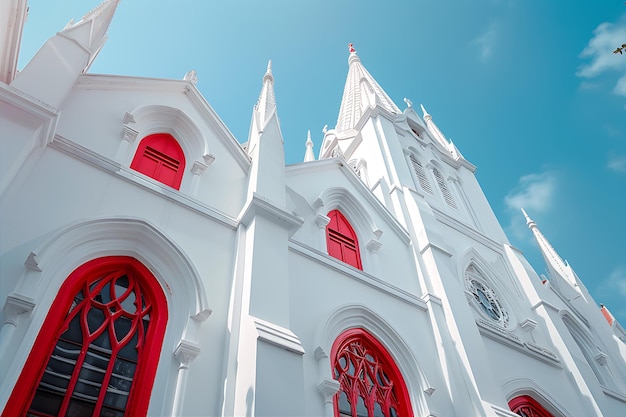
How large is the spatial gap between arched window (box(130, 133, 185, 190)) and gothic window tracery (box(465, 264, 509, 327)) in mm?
8268

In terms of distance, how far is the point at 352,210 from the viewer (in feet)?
38.5

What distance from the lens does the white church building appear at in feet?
18.4

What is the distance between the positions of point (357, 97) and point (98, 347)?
20.2 m

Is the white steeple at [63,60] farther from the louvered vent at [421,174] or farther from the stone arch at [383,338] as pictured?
the louvered vent at [421,174]

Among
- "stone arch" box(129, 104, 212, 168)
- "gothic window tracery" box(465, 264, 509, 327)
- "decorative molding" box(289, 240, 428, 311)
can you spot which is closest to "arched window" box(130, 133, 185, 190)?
"stone arch" box(129, 104, 212, 168)

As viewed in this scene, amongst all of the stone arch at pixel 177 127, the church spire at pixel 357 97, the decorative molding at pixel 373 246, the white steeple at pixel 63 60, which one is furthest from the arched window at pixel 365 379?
the church spire at pixel 357 97

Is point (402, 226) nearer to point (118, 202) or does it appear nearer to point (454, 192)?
point (454, 192)

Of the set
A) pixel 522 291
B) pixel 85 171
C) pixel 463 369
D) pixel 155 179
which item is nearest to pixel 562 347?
pixel 522 291

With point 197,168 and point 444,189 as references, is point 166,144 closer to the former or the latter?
point 197,168

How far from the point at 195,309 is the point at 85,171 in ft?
9.26

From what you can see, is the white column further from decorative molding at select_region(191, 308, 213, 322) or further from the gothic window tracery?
the gothic window tracery

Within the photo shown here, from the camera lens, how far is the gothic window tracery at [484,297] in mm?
12414

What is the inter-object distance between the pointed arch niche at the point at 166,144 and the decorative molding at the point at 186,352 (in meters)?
3.22

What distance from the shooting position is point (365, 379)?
8.06 metres
